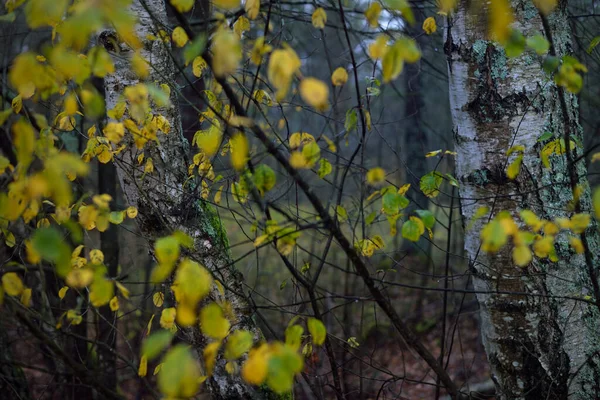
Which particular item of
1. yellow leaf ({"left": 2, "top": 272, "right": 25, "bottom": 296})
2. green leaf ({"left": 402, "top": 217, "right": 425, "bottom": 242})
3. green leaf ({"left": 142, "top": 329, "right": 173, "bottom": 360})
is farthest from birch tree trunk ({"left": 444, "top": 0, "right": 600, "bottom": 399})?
yellow leaf ({"left": 2, "top": 272, "right": 25, "bottom": 296})

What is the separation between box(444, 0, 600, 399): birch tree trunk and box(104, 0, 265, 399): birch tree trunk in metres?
1.06

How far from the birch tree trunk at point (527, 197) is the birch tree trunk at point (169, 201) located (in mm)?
1063

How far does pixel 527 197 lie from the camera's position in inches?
72.3

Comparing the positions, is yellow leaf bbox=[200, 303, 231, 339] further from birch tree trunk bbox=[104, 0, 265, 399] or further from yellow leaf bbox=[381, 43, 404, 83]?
birch tree trunk bbox=[104, 0, 265, 399]

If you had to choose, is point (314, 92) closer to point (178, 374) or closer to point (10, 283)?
point (178, 374)

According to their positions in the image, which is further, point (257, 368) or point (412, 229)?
point (412, 229)

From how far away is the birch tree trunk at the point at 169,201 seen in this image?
2.06 metres

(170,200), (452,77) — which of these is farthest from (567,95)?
(170,200)

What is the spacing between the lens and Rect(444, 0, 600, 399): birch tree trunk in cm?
184

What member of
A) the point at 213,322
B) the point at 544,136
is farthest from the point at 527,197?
the point at 213,322

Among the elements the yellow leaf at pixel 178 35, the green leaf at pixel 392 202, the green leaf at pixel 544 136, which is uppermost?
the green leaf at pixel 544 136

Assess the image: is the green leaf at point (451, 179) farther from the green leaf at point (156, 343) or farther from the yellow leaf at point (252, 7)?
the green leaf at point (156, 343)

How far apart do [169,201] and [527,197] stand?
148 centimetres

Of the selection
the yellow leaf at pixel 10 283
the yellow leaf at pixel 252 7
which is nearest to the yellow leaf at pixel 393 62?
the yellow leaf at pixel 252 7
